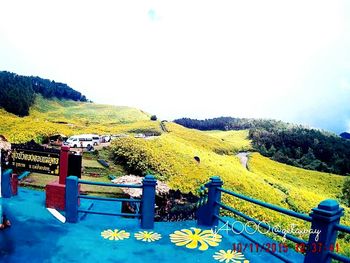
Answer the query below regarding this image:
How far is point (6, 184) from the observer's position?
22.2ft

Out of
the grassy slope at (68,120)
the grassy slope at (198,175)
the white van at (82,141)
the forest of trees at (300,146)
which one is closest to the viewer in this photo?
the grassy slope at (198,175)

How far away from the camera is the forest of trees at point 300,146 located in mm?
40125

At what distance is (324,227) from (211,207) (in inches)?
96.8

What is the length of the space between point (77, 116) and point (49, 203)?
2133cm

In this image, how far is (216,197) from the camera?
18.0 feet

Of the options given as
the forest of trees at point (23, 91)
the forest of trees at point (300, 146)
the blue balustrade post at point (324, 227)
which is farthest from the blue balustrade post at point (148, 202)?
the forest of trees at point (300, 146)

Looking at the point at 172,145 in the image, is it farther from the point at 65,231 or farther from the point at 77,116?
the point at 65,231

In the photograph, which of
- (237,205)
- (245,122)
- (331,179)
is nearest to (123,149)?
(237,205)
